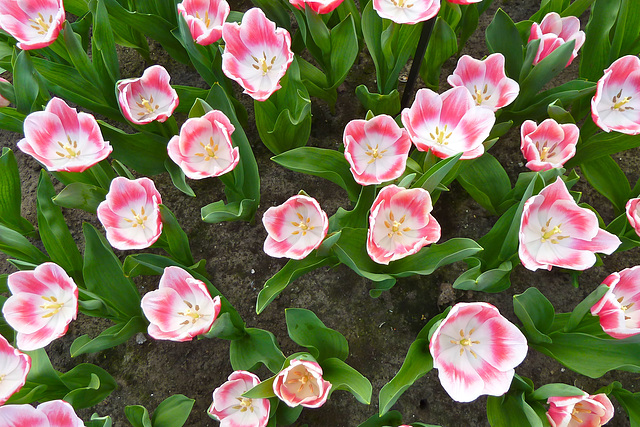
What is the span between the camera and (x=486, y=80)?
1.60m

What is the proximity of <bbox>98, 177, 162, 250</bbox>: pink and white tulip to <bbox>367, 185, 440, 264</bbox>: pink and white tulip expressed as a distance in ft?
2.09

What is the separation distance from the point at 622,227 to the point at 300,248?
107 cm

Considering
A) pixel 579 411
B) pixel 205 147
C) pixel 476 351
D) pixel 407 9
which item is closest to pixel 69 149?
pixel 205 147

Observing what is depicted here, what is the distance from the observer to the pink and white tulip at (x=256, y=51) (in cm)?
149

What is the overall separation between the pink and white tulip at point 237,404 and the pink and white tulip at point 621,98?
136 centimetres

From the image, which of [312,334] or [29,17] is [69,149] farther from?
[312,334]

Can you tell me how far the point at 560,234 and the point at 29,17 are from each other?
191cm

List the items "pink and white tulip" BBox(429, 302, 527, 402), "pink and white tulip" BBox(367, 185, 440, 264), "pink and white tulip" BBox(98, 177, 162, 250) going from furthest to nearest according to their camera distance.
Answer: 1. "pink and white tulip" BBox(98, 177, 162, 250)
2. "pink and white tulip" BBox(367, 185, 440, 264)
3. "pink and white tulip" BBox(429, 302, 527, 402)

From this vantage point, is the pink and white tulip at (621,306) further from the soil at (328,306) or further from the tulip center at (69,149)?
the tulip center at (69,149)

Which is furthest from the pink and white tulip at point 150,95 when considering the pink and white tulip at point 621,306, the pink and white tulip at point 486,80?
the pink and white tulip at point 621,306

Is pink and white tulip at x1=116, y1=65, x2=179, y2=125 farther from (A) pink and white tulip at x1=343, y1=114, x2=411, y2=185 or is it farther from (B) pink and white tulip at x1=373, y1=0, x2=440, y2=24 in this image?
(B) pink and white tulip at x1=373, y1=0, x2=440, y2=24

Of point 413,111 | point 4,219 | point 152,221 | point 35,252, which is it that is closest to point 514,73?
point 413,111

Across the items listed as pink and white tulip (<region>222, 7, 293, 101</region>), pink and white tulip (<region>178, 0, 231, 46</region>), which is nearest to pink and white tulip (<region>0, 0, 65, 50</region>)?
pink and white tulip (<region>178, 0, 231, 46</region>)

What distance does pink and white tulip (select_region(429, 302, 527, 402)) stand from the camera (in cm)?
110
